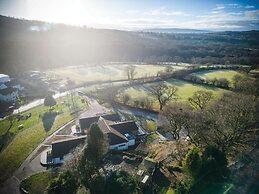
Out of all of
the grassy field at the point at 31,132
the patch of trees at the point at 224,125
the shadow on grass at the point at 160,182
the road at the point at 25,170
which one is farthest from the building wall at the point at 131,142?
the grassy field at the point at 31,132

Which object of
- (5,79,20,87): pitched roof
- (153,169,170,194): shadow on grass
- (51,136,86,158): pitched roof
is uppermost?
(153,169,170,194): shadow on grass

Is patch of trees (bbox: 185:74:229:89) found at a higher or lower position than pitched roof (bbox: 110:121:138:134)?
lower

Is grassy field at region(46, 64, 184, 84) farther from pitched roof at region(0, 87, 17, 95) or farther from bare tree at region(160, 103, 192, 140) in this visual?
bare tree at region(160, 103, 192, 140)

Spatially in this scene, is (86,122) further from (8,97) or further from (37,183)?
(8,97)

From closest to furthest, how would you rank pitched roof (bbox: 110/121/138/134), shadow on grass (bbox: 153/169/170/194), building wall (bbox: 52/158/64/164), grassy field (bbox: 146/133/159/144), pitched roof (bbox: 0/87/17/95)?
shadow on grass (bbox: 153/169/170/194) → building wall (bbox: 52/158/64/164) → grassy field (bbox: 146/133/159/144) → pitched roof (bbox: 110/121/138/134) → pitched roof (bbox: 0/87/17/95)

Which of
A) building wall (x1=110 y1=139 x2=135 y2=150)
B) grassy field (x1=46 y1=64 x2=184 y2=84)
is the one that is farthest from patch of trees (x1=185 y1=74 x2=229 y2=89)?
building wall (x1=110 y1=139 x2=135 y2=150)

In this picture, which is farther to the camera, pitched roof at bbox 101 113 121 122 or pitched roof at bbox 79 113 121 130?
pitched roof at bbox 101 113 121 122
